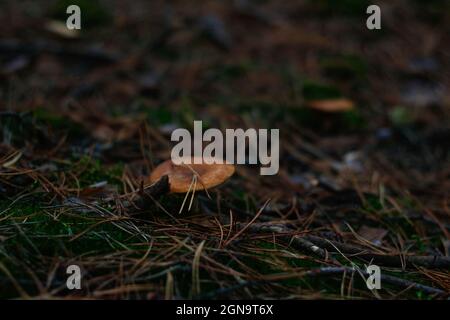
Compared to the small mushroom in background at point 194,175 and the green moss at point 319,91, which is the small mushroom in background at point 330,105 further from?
the small mushroom in background at point 194,175

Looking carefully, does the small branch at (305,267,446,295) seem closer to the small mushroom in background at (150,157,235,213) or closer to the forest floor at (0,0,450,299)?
the forest floor at (0,0,450,299)

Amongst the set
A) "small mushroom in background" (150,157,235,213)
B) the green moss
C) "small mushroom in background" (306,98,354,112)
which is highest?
the green moss

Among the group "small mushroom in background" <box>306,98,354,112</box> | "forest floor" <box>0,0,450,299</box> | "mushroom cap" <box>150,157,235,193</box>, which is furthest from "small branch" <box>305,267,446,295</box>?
"small mushroom in background" <box>306,98,354,112</box>

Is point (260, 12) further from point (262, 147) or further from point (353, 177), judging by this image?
point (353, 177)

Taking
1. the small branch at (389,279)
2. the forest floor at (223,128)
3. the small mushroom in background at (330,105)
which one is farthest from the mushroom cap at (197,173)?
the small mushroom in background at (330,105)

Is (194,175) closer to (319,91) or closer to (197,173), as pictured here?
(197,173)
